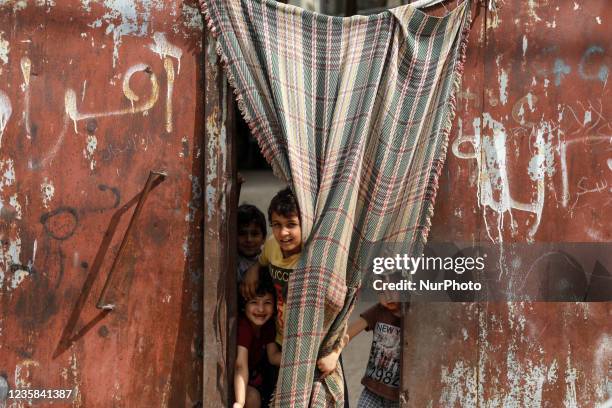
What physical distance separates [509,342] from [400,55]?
1302mm

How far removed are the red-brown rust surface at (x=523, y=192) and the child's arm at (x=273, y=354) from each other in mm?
557

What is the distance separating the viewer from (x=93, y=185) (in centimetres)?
343

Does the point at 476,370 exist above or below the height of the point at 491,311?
below

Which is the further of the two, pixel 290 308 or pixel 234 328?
pixel 234 328

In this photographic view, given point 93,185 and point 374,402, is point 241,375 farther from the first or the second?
point 93,185

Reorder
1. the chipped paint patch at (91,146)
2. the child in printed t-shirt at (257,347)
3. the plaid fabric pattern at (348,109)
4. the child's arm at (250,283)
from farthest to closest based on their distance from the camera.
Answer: the child's arm at (250,283) < the child in printed t-shirt at (257,347) < the chipped paint patch at (91,146) < the plaid fabric pattern at (348,109)

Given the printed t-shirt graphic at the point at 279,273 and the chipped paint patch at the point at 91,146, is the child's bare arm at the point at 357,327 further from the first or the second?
the chipped paint patch at the point at 91,146

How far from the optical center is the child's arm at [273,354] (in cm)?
359

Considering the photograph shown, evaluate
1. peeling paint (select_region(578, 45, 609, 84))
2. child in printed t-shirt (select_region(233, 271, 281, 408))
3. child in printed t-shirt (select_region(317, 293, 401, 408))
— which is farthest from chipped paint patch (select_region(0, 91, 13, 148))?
peeling paint (select_region(578, 45, 609, 84))

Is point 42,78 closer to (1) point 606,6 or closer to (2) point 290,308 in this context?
(2) point 290,308

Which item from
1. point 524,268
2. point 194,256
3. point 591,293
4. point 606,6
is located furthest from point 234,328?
point 606,6

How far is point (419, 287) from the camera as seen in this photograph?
3.48m

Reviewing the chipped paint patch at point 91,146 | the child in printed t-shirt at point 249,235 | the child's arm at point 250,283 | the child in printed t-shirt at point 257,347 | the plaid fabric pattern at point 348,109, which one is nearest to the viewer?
the plaid fabric pattern at point 348,109

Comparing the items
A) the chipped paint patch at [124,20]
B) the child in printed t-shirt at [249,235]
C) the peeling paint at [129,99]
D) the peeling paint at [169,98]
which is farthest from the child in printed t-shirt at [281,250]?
the chipped paint patch at [124,20]
